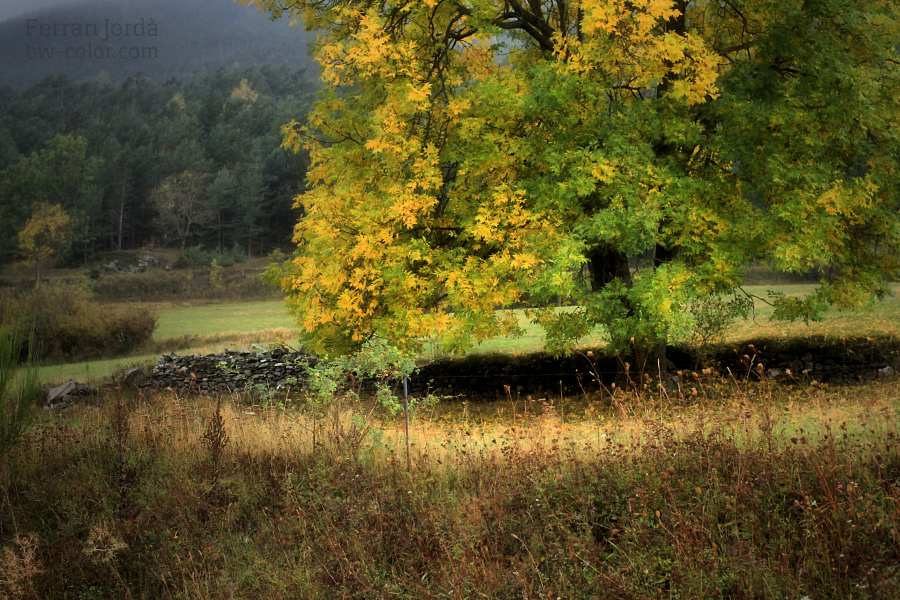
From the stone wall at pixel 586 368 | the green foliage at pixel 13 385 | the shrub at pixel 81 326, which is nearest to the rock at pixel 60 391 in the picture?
the stone wall at pixel 586 368

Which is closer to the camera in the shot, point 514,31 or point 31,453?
point 31,453

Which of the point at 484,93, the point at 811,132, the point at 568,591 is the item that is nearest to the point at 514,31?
the point at 484,93

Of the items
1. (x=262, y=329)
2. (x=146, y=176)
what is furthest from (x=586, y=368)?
(x=146, y=176)

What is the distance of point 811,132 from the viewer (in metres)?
11.4

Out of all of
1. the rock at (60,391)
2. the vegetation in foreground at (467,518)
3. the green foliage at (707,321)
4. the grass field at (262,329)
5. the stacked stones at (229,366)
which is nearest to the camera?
the vegetation in foreground at (467,518)

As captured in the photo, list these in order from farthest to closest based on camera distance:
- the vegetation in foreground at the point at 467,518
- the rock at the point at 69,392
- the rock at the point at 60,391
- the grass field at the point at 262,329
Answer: the grass field at the point at 262,329 < the rock at the point at 60,391 < the rock at the point at 69,392 < the vegetation in foreground at the point at 467,518

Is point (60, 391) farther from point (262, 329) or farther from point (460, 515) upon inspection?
point (460, 515)

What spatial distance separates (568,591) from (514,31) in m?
14.3

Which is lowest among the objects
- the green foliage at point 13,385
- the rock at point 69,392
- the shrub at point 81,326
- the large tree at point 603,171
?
the rock at point 69,392

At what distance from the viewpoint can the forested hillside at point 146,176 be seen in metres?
53.5

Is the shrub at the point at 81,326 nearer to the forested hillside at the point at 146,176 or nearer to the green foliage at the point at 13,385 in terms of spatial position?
the green foliage at the point at 13,385

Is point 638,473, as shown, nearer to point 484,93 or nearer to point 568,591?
point 568,591

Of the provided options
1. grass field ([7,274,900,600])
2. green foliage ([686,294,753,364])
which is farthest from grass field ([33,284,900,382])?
grass field ([7,274,900,600])

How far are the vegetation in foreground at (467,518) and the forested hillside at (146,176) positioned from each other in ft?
158
